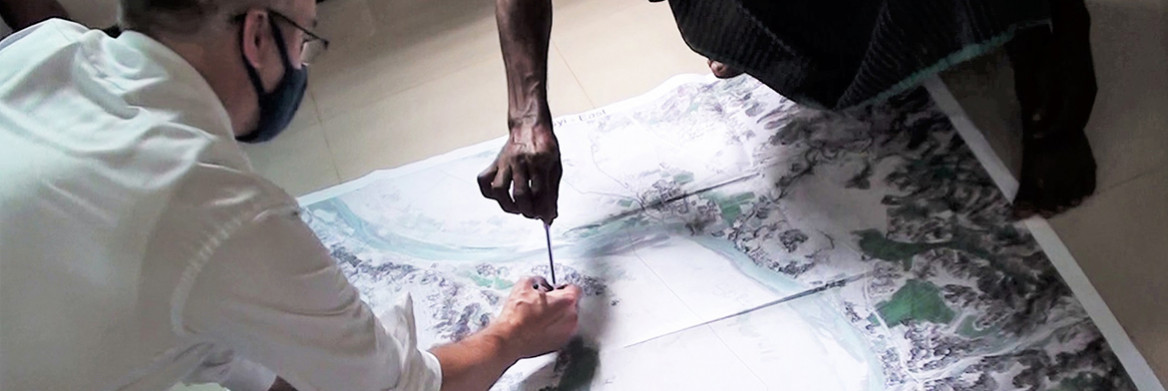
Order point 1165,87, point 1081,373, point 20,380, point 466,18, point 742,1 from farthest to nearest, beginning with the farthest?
1. point 466,18
2. point 1165,87
3. point 742,1
4. point 1081,373
5. point 20,380

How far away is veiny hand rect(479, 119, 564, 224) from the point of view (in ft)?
3.00

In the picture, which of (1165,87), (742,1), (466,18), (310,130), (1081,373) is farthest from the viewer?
(466,18)

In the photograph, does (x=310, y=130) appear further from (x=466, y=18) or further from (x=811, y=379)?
(x=811, y=379)

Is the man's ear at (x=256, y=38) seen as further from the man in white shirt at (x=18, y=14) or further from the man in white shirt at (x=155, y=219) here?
the man in white shirt at (x=18, y=14)

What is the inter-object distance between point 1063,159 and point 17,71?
0.83 m

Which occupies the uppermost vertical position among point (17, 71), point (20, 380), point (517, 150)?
point (17, 71)

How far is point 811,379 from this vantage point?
89 centimetres

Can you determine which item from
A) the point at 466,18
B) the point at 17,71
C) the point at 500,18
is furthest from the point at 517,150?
the point at 466,18

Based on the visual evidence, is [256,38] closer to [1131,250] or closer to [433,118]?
[433,118]

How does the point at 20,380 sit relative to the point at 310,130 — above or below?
above

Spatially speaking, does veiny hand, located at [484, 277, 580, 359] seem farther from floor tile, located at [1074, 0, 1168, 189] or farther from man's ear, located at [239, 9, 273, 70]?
floor tile, located at [1074, 0, 1168, 189]

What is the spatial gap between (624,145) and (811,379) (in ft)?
1.14

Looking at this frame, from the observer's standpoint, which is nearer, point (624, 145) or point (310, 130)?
point (624, 145)

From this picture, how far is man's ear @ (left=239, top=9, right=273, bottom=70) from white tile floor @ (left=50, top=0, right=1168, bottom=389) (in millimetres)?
505
